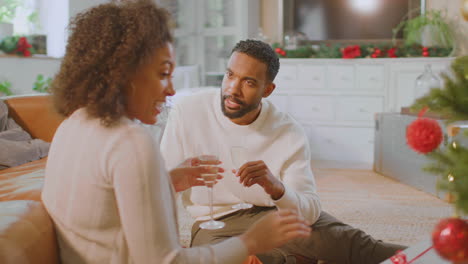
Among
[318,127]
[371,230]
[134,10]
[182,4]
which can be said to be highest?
[182,4]

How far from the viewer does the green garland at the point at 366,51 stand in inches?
176

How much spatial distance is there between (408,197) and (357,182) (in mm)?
565

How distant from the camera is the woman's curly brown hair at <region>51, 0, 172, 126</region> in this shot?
0.82 meters

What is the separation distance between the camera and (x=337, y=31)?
16.9 feet

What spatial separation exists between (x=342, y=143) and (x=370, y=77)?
718 millimetres

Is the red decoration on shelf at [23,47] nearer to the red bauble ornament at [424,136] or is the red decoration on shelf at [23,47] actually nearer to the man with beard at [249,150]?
the man with beard at [249,150]

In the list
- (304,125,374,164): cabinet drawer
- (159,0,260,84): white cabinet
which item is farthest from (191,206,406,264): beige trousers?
(159,0,260,84): white cabinet

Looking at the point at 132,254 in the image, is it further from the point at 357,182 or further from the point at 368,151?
the point at 368,151

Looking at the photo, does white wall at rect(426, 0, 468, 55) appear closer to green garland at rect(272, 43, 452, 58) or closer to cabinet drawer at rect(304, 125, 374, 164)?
green garland at rect(272, 43, 452, 58)

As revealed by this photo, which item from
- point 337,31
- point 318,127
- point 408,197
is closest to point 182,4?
point 337,31

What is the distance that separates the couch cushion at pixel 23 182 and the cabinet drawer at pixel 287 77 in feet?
9.74

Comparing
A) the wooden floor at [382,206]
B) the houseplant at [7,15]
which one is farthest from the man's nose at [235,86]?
the houseplant at [7,15]

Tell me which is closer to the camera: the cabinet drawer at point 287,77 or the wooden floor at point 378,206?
the wooden floor at point 378,206

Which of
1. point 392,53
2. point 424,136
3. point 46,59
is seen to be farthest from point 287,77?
point 424,136
